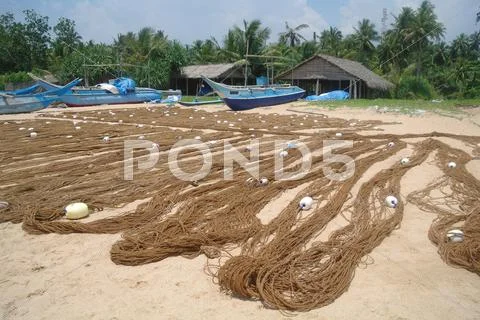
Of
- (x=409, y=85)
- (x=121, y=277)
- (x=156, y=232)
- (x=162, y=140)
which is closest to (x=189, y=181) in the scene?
(x=156, y=232)

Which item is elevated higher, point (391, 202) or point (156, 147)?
point (156, 147)

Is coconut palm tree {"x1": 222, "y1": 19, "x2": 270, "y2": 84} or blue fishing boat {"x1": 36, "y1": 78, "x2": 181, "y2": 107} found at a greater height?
coconut palm tree {"x1": 222, "y1": 19, "x2": 270, "y2": 84}

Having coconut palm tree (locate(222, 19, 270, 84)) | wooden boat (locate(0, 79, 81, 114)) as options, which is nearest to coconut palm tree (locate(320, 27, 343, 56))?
coconut palm tree (locate(222, 19, 270, 84))

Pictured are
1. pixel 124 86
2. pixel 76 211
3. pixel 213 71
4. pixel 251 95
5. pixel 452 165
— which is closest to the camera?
pixel 76 211

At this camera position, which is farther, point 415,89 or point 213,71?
point 213,71

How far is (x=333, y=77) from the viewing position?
92.9 ft

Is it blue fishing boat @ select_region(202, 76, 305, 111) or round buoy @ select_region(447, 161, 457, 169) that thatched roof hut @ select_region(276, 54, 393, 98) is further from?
round buoy @ select_region(447, 161, 457, 169)

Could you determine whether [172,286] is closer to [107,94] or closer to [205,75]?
[107,94]

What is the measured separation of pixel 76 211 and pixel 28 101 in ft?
56.4

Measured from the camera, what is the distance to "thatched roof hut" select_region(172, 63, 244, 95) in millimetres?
30141

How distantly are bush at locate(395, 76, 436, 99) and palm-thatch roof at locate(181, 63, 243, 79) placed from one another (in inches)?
519

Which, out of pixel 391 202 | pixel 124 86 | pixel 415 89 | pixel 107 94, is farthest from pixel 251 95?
pixel 391 202

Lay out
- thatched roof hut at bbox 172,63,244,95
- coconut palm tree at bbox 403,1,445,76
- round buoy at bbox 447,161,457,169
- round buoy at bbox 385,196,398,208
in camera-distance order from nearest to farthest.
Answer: round buoy at bbox 385,196,398,208 < round buoy at bbox 447,161,457,169 < thatched roof hut at bbox 172,63,244,95 < coconut palm tree at bbox 403,1,445,76

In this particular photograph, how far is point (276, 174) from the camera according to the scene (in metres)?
6.54
